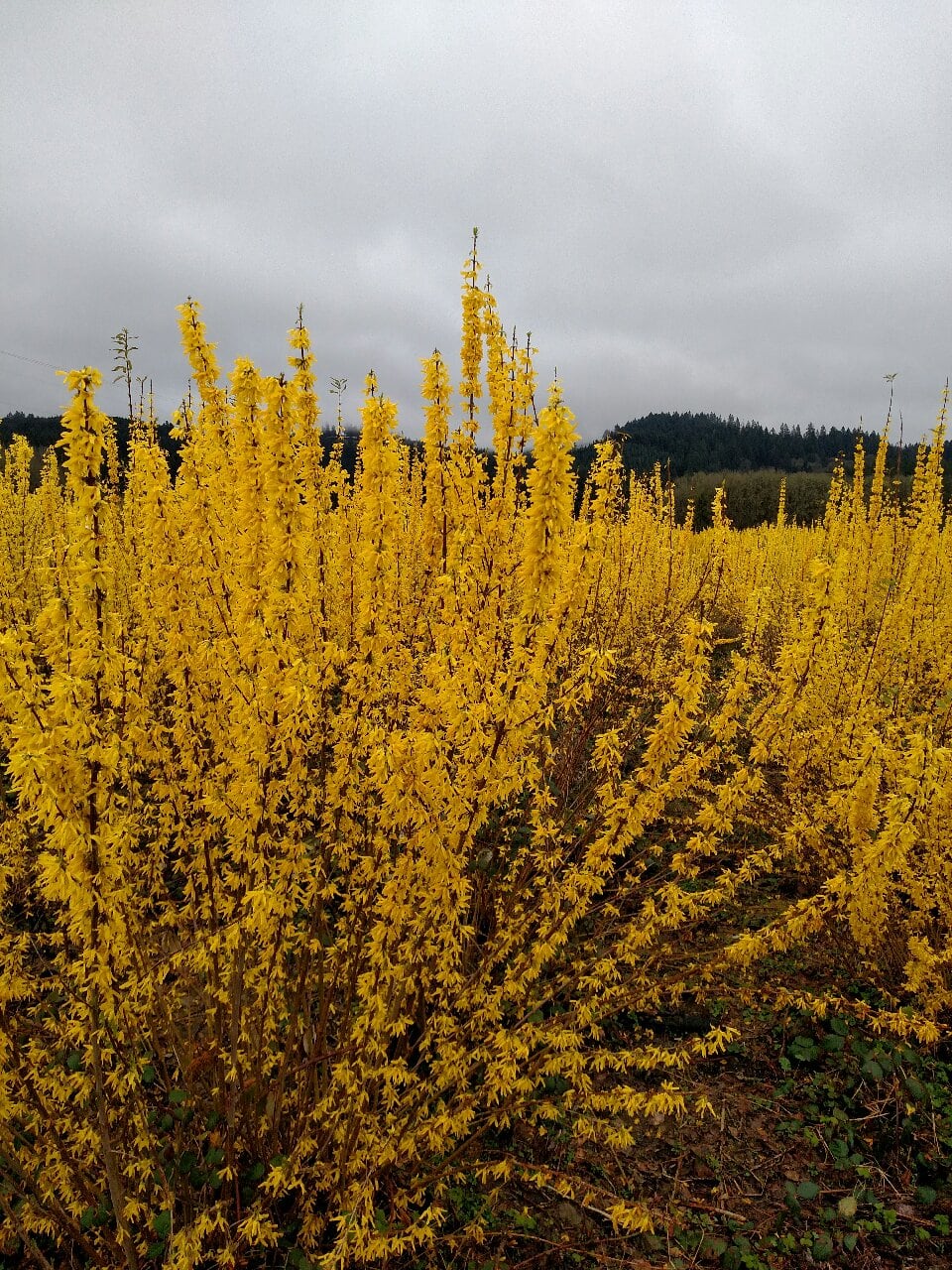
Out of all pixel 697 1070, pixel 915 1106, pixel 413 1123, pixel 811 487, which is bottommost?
pixel 697 1070

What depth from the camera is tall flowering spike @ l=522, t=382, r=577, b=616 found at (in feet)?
8.46

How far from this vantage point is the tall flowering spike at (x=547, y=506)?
8.46ft

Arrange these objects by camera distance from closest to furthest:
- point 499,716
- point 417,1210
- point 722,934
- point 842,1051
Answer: point 499,716 < point 417,1210 < point 842,1051 < point 722,934

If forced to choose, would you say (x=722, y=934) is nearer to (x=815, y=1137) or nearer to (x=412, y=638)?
(x=815, y=1137)

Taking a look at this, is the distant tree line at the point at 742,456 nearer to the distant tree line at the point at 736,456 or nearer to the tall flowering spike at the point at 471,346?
the distant tree line at the point at 736,456

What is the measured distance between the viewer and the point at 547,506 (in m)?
2.59

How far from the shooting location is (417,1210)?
2986mm

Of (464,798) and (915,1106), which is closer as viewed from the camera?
(464,798)

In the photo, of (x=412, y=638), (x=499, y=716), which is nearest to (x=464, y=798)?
(x=499, y=716)

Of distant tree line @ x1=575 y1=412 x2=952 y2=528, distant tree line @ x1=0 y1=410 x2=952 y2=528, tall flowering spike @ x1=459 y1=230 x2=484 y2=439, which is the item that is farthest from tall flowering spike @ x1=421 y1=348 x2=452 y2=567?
distant tree line @ x1=575 y1=412 x2=952 y2=528

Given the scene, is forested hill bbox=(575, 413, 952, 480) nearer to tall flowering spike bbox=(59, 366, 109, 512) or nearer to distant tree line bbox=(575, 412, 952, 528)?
distant tree line bbox=(575, 412, 952, 528)

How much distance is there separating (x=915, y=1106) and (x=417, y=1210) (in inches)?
105

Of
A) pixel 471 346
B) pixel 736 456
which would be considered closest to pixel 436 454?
pixel 471 346

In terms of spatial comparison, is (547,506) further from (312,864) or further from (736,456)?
(736,456)
